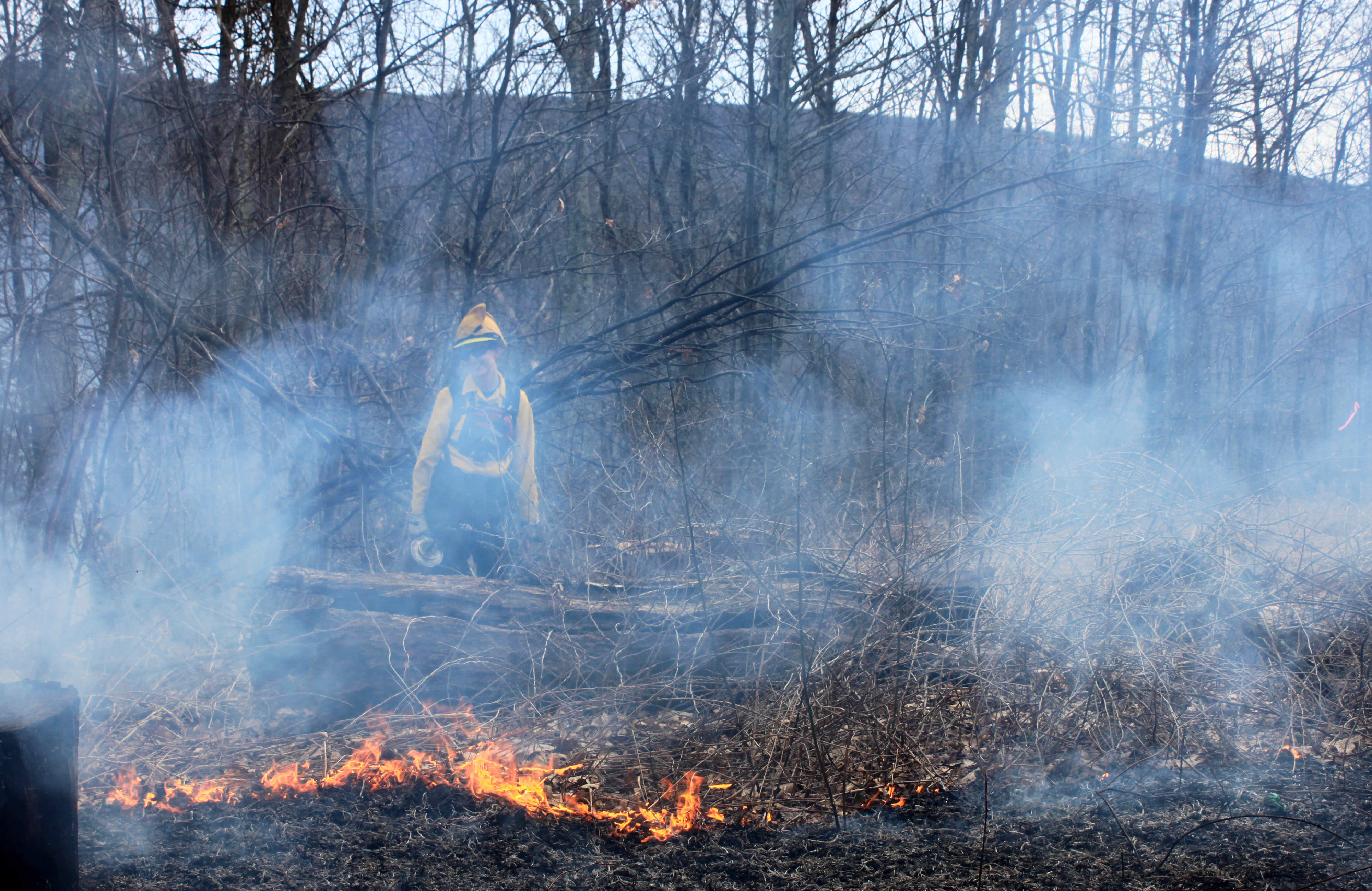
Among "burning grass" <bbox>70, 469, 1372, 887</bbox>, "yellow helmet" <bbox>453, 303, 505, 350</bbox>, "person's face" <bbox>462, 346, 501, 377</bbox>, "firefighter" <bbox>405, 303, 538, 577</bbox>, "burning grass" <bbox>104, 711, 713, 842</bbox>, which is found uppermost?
"yellow helmet" <bbox>453, 303, 505, 350</bbox>

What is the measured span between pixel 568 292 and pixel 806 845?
733 cm

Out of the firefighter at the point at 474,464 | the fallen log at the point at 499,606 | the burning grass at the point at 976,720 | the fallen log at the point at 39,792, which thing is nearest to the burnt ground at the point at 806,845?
the burning grass at the point at 976,720

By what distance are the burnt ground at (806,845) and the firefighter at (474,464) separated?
6.55 ft

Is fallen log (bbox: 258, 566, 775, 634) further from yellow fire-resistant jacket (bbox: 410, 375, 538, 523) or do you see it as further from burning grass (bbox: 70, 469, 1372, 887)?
yellow fire-resistant jacket (bbox: 410, 375, 538, 523)

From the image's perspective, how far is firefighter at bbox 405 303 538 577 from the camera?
4996 millimetres

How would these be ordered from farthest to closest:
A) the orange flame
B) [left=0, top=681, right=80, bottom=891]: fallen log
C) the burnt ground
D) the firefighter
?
the firefighter
the orange flame
the burnt ground
[left=0, top=681, right=80, bottom=891]: fallen log

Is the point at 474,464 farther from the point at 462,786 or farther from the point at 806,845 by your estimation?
the point at 806,845

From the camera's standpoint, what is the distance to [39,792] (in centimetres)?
225

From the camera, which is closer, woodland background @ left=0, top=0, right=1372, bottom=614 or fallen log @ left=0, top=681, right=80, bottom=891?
fallen log @ left=0, top=681, right=80, bottom=891

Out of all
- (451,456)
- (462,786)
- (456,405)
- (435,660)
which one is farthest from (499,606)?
(456,405)

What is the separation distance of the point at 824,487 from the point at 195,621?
3.87 metres

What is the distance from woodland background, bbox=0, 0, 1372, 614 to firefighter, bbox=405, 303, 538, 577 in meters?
0.33

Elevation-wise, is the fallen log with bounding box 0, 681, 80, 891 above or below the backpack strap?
below

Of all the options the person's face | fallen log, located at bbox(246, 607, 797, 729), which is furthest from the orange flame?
the person's face
